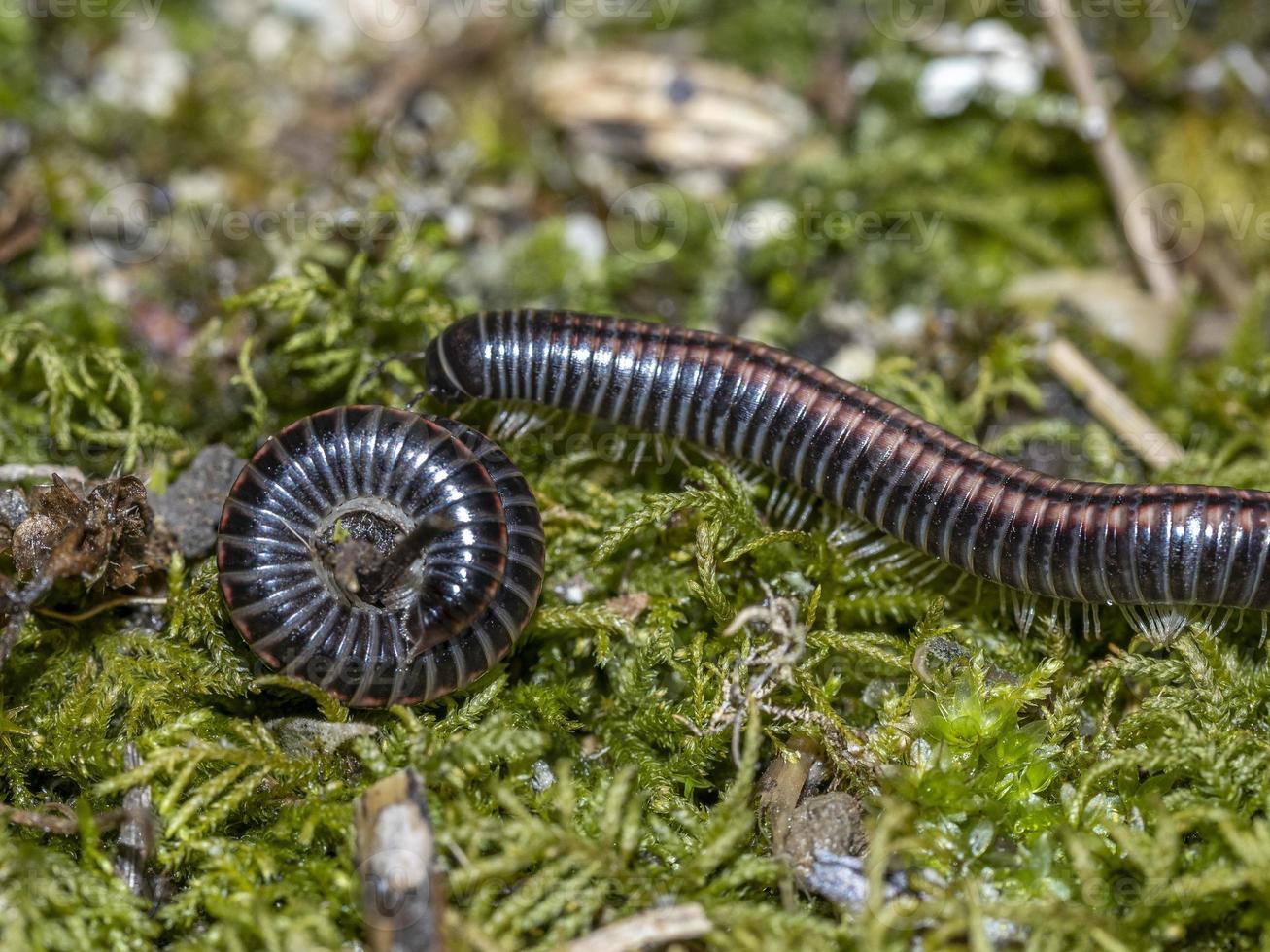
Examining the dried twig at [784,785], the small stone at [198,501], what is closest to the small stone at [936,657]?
the dried twig at [784,785]

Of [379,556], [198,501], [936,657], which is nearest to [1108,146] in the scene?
[936,657]

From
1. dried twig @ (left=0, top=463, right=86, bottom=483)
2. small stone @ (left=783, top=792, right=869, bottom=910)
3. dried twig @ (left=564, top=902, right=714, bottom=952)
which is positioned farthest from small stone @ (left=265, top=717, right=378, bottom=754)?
small stone @ (left=783, top=792, right=869, bottom=910)

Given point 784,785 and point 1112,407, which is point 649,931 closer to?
point 784,785

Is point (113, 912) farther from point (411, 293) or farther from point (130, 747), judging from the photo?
point (411, 293)

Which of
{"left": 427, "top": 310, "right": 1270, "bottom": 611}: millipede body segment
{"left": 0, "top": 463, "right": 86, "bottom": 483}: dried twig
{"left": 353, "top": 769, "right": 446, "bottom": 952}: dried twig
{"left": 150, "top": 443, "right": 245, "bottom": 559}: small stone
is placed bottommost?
{"left": 353, "top": 769, "right": 446, "bottom": 952}: dried twig

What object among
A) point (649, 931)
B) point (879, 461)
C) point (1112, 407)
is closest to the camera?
point (649, 931)

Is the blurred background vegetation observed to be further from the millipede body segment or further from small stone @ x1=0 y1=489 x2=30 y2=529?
small stone @ x1=0 y1=489 x2=30 y2=529
